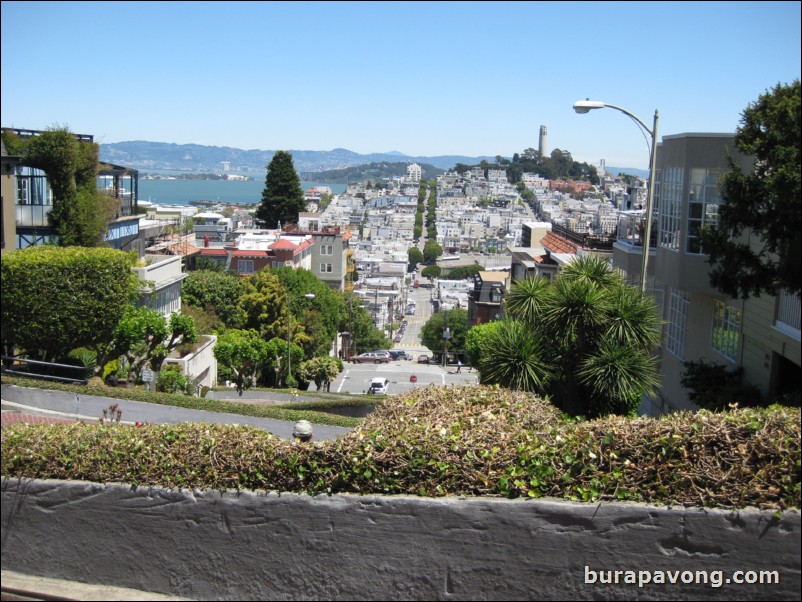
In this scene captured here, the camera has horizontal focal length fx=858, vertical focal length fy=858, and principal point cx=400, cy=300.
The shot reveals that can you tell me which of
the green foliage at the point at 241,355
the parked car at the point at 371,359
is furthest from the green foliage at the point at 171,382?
the parked car at the point at 371,359

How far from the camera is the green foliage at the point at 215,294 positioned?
47.2 m

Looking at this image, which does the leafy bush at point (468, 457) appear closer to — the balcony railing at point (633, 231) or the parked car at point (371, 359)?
the balcony railing at point (633, 231)

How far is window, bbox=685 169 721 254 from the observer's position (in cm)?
1560

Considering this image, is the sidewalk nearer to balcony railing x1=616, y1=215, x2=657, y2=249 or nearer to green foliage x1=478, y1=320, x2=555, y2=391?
green foliage x1=478, y1=320, x2=555, y2=391

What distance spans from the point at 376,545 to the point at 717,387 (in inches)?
392

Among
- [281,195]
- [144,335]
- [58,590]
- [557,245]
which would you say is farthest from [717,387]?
[281,195]

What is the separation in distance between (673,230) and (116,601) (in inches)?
514

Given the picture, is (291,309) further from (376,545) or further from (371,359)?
(376,545)

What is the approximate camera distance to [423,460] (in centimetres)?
671

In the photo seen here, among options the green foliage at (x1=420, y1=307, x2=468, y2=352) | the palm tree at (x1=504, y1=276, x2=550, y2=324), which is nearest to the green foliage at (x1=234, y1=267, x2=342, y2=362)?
the palm tree at (x1=504, y1=276, x2=550, y2=324)

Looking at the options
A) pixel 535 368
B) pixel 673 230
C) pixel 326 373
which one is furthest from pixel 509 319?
pixel 326 373

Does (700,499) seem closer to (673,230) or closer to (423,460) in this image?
(423,460)

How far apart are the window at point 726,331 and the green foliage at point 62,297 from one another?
38.5ft

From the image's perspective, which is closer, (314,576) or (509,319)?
(314,576)
